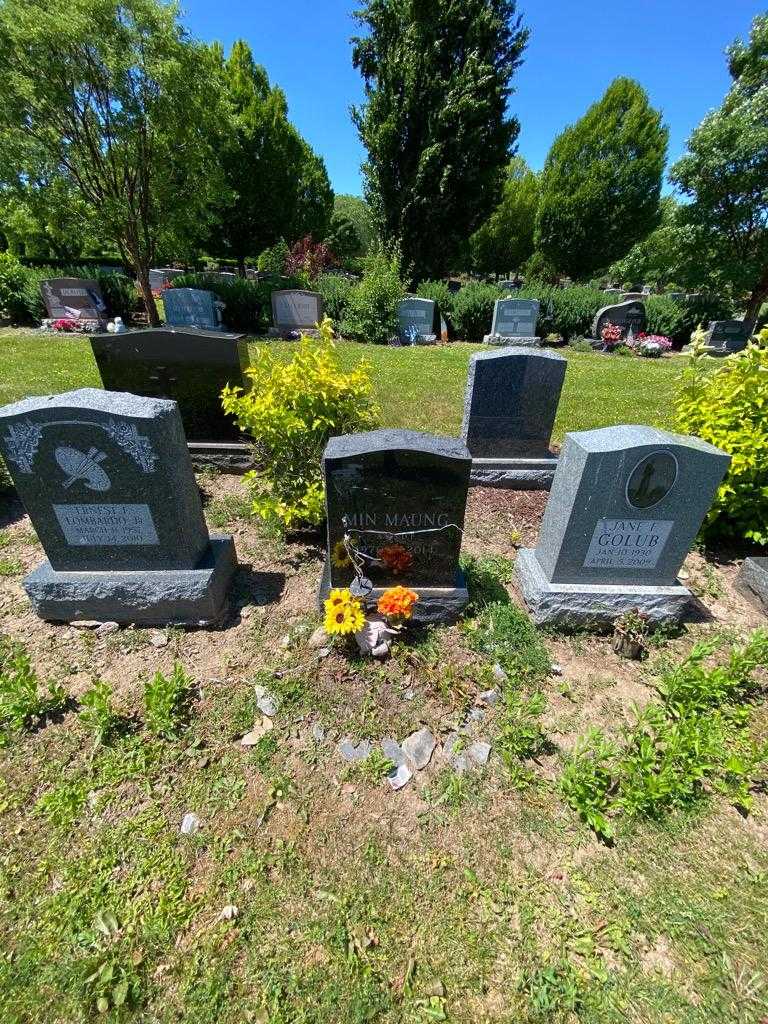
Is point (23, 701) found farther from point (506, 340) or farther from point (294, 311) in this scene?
point (506, 340)

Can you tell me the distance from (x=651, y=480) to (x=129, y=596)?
3.70 metres

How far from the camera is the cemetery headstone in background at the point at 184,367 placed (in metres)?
4.75

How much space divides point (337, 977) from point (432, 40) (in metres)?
25.3

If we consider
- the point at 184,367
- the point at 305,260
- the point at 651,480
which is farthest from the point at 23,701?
the point at 305,260

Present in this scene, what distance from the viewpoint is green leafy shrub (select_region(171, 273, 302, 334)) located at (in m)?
14.8

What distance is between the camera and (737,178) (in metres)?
16.2

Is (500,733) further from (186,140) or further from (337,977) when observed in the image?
(186,140)

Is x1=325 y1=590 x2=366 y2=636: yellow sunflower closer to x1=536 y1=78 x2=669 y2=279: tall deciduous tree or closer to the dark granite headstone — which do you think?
the dark granite headstone

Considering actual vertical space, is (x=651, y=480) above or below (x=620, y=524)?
above

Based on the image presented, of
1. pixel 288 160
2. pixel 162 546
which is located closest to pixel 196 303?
pixel 162 546

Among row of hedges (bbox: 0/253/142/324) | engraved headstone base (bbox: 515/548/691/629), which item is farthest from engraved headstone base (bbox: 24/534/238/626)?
row of hedges (bbox: 0/253/142/324)

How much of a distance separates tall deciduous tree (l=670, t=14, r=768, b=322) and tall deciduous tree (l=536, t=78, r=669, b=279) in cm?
795

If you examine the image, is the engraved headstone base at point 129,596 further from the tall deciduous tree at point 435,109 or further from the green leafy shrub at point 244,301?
the tall deciduous tree at point 435,109

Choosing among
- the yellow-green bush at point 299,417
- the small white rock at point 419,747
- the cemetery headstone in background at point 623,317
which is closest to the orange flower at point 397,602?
the small white rock at point 419,747
